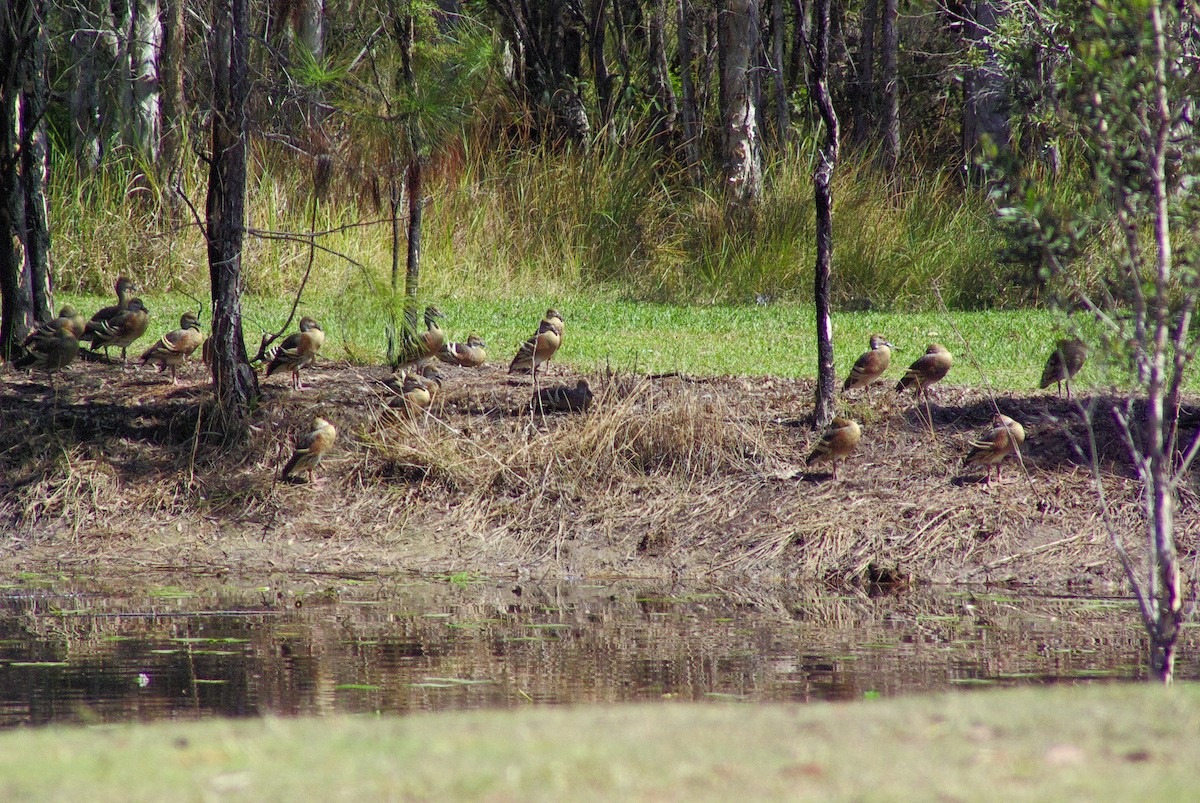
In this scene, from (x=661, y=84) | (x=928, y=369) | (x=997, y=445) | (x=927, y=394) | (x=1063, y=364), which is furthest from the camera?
(x=661, y=84)

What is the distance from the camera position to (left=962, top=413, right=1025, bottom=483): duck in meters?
9.82

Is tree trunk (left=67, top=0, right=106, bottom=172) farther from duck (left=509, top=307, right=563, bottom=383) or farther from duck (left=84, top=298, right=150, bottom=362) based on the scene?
duck (left=509, top=307, right=563, bottom=383)

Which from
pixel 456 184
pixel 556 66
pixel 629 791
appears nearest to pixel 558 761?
pixel 629 791

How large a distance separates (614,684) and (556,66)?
18.0 m

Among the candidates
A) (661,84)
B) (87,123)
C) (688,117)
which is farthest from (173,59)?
(661,84)

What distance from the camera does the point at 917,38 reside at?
26.5m

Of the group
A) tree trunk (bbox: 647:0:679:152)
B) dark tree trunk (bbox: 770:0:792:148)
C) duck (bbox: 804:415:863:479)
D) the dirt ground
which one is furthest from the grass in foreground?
tree trunk (bbox: 647:0:679:152)

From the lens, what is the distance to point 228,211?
10.0 metres

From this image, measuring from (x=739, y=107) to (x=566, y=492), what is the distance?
33.4ft

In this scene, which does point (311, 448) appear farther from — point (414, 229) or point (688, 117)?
point (688, 117)

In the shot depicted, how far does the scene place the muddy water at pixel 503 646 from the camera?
6129mm

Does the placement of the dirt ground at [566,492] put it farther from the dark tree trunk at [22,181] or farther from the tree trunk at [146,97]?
the tree trunk at [146,97]

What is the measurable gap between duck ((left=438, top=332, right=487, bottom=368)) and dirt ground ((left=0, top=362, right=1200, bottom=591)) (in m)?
0.64

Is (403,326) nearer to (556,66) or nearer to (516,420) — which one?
(516,420)
